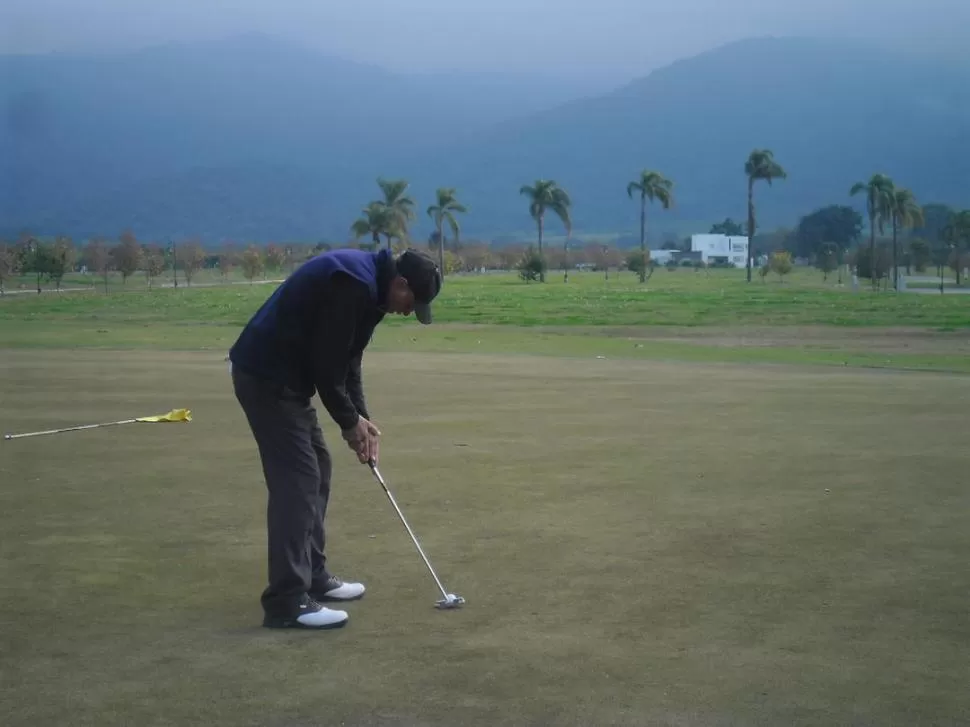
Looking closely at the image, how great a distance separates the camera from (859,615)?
6762 mm

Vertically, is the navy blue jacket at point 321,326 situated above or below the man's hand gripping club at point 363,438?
above

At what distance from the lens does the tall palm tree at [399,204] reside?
3275 inches

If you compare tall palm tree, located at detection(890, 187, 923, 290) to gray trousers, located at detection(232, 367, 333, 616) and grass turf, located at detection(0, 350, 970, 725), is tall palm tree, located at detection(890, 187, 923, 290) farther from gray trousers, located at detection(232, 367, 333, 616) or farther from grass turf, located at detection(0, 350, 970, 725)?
gray trousers, located at detection(232, 367, 333, 616)

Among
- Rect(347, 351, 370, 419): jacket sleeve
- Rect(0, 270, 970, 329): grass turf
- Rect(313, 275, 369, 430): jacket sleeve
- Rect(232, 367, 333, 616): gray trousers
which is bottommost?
Rect(0, 270, 970, 329): grass turf

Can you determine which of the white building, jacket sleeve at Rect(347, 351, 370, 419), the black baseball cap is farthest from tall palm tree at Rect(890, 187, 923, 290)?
the black baseball cap

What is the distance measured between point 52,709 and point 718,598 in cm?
349

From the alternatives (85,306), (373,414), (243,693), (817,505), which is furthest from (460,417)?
(85,306)

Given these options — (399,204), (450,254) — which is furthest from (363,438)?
(450,254)

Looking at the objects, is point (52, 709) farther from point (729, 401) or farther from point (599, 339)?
point (599, 339)

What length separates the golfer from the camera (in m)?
6.59

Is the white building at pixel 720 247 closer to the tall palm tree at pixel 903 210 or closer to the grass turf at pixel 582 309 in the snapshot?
the tall palm tree at pixel 903 210

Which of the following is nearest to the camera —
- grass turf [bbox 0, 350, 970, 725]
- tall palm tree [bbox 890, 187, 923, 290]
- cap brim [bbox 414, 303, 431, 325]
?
grass turf [bbox 0, 350, 970, 725]

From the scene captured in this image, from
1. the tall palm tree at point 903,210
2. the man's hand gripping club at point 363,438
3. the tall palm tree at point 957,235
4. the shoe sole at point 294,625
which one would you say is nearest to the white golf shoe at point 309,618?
the shoe sole at point 294,625

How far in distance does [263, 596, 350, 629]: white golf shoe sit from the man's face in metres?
1.54
